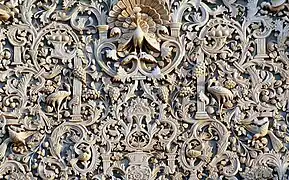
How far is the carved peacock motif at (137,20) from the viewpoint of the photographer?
6352mm

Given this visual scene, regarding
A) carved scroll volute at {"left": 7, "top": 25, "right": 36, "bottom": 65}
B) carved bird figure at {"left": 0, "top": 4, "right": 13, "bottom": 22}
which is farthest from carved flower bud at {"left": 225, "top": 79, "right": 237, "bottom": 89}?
carved bird figure at {"left": 0, "top": 4, "right": 13, "bottom": 22}

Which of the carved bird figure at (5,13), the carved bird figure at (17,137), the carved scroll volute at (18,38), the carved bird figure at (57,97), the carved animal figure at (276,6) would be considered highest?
the carved animal figure at (276,6)

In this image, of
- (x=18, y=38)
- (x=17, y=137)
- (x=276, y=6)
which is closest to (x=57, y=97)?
(x=17, y=137)

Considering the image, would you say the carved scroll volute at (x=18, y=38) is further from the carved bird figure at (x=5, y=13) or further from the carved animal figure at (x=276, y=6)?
the carved animal figure at (x=276, y=6)

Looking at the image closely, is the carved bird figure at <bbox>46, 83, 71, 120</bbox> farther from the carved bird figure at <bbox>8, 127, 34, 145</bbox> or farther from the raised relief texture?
the carved bird figure at <bbox>8, 127, 34, 145</bbox>

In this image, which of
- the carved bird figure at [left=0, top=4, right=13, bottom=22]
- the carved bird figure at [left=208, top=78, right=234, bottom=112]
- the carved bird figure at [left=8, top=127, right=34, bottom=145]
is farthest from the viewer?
the carved bird figure at [left=0, top=4, right=13, bottom=22]

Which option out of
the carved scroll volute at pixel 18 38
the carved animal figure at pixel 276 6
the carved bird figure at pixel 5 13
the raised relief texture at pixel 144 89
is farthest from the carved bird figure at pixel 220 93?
the carved bird figure at pixel 5 13

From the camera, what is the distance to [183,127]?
6.22 meters

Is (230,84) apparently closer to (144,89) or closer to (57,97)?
(144,89)

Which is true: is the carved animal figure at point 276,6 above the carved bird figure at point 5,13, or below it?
above

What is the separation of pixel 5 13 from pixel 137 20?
0.85 metres

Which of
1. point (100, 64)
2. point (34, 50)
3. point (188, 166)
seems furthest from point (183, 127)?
point (34, 50)

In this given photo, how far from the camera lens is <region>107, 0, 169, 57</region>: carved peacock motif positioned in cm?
635

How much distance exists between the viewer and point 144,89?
6.28 m
